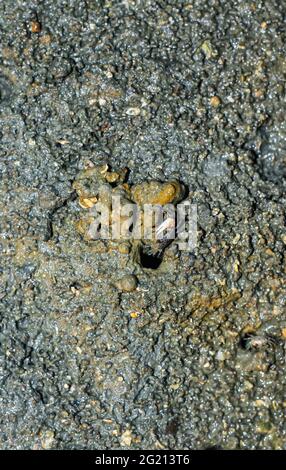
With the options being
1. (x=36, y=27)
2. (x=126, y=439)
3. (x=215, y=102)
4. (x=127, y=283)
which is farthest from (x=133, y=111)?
(x=126, y=439)

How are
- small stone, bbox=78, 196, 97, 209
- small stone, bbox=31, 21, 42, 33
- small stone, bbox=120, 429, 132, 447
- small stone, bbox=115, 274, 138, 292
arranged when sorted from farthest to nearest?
1. small stone, bbox=31, 21, 42, 33
2. small stone, bbox=78, 196, 97, 209
3. small stone, bbox=115, 274, 138, 292
4. small stone, bbox=120, 429, 132, 447

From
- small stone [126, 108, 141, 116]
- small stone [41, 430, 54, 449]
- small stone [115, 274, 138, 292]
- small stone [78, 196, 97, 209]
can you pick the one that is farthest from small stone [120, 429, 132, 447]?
small stone [126, 108, 141, 116]

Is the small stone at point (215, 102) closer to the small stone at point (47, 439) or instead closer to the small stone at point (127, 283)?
the small stone at point (127, 283)

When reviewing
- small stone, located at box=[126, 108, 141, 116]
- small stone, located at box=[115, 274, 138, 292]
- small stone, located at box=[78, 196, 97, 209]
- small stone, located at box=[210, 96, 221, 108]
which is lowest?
small stone, located at box=[115, 274, 138, 292]

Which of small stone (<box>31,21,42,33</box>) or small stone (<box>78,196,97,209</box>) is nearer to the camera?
small stone (<box>78,196,97,209</box>)

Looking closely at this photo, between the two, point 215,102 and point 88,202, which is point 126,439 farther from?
point 215,102

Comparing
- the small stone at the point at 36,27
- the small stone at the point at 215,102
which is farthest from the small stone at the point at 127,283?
the small stone at the point at 36,27

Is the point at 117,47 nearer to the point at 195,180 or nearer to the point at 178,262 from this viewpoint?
the point at 195,180

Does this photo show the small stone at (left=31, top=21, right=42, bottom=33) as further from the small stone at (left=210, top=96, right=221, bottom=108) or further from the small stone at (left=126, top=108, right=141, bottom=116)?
the small stone at (left=210, top=96, right=221, bottom=108)

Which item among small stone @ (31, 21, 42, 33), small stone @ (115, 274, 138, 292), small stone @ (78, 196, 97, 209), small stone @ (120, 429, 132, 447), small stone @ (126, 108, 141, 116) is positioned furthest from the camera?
small stone @ (31, 21, 42, 33)
